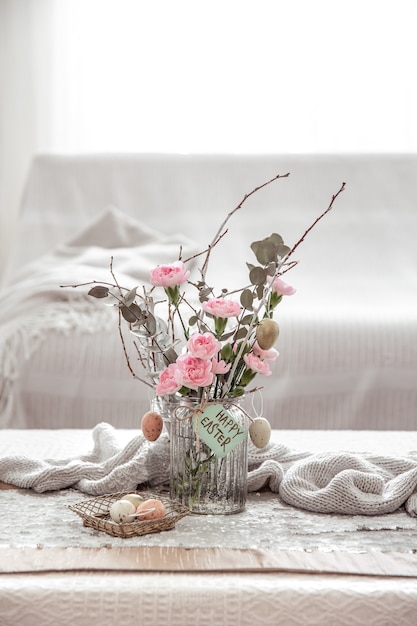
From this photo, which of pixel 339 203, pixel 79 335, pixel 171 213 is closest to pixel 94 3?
pixel 171 213

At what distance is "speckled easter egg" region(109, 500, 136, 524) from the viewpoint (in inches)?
35.6

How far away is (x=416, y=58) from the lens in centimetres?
384

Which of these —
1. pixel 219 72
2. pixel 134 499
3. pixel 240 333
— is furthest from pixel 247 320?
pixel 219 72

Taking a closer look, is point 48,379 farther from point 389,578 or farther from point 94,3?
point 94,3

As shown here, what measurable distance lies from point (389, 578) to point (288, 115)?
3250mm

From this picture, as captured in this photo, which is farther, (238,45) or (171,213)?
(238,45)

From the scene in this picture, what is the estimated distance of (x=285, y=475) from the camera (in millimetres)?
1051

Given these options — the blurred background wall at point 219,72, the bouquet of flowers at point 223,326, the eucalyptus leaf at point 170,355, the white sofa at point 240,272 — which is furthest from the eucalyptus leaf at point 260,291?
the blurred background wall at point 219,72

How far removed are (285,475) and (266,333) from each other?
195 mm

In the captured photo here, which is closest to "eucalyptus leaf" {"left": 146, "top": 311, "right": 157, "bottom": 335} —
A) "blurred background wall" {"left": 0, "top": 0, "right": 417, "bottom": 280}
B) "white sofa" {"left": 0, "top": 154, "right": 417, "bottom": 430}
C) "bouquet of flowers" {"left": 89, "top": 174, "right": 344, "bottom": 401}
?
"bouquet of flowers" {"left": 89, "top": 174, "right": 344, "bottom": 401}

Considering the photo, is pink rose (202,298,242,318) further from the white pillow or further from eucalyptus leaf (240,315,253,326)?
the white pillow

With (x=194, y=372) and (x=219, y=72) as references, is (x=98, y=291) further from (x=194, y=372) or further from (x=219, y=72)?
(x=219, y=72)

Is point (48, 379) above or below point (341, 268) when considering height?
below

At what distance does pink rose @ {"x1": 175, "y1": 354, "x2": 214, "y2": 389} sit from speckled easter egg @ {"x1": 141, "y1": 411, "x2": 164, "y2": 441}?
0.11 metres
